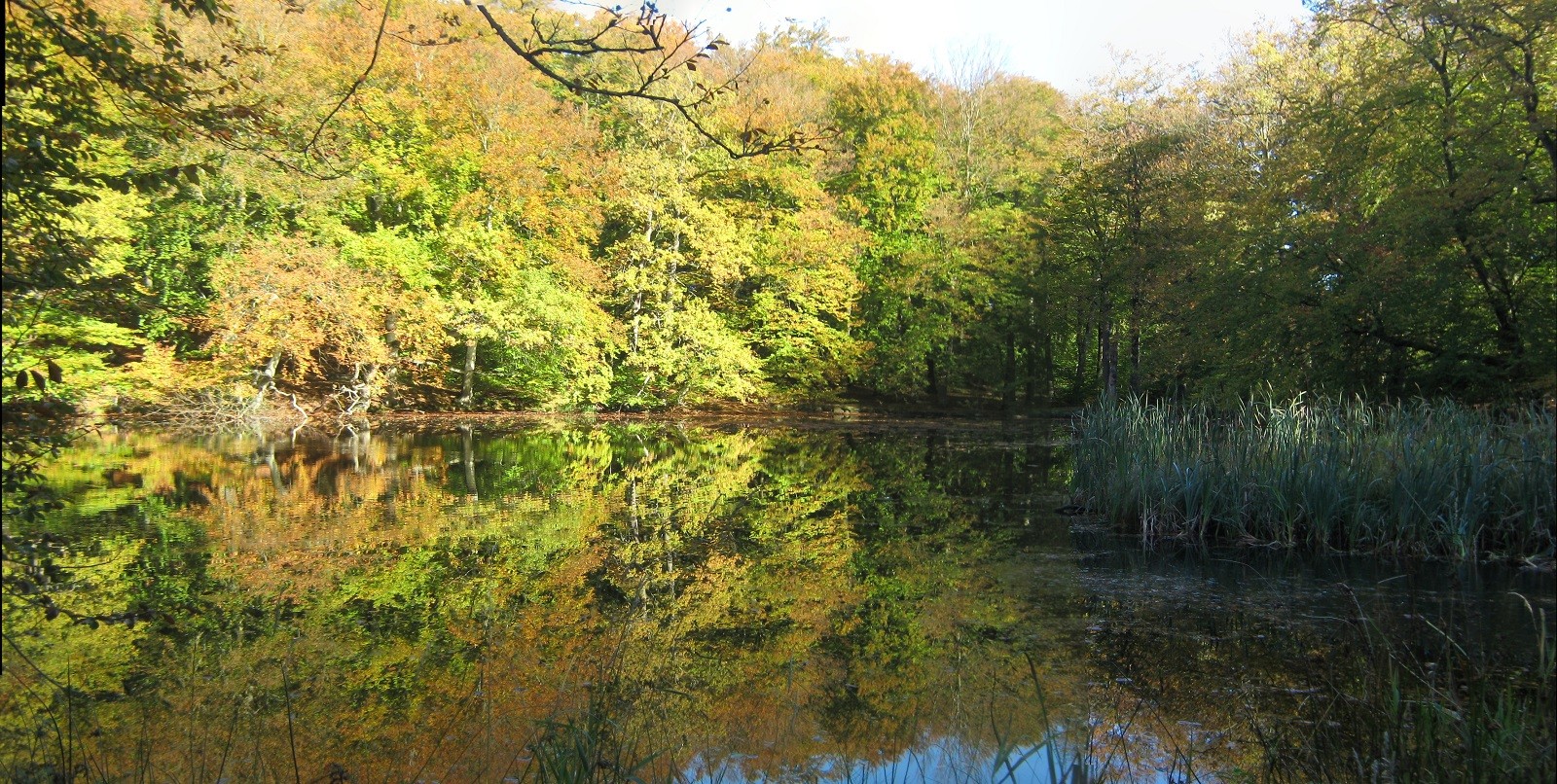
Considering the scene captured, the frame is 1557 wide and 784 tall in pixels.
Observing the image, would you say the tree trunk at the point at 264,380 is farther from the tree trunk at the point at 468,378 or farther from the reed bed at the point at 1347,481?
the reed bed at the point at 1347,481

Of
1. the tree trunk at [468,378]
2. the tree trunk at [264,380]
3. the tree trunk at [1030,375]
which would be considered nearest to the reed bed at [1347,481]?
the tree trunk at [264,380]

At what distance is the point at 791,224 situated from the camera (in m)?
22.5

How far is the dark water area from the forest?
5.52ft

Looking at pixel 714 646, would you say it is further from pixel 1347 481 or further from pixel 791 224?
pixel 791 224

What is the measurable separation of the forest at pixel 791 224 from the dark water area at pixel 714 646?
1.68m

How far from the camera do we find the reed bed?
20.1 ft

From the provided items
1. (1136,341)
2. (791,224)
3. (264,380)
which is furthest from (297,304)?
(1136,341)

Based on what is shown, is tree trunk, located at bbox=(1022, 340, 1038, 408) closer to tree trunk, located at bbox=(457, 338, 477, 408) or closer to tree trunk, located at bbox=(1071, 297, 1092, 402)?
tree trunk, located at bbox=(1071, 297, 1092, 402)

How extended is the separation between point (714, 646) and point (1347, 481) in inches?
191

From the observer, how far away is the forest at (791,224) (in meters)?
10.6

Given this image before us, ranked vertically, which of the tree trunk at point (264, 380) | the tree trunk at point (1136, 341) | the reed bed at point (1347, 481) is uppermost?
the tree trunk at point (1136, 341)

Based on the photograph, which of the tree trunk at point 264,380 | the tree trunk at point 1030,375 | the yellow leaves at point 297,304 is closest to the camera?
the tree trunk at point 264,380

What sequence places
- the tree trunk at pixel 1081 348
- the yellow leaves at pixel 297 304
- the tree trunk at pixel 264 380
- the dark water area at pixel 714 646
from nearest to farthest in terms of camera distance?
the dark water area at pixel 714 646
the tree trunk at pixel 264 380
the yellow leaves at pixel 297 304
the tree trunk at pixel 1081 348

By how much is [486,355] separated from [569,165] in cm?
441
